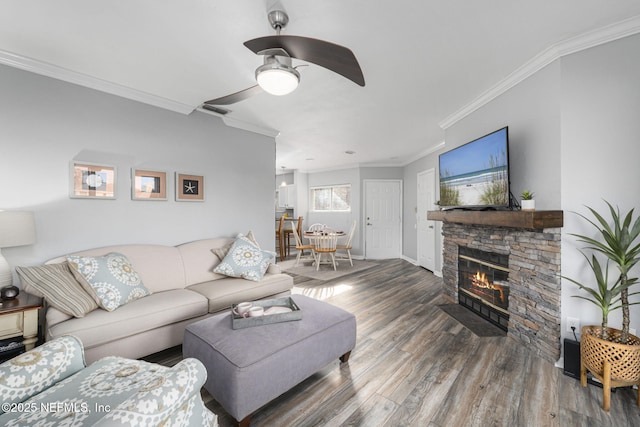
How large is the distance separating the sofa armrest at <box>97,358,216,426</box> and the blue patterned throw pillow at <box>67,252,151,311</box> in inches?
59.9

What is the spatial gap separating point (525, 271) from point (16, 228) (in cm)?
413

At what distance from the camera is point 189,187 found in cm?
324

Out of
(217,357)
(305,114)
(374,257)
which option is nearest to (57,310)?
(217,357)

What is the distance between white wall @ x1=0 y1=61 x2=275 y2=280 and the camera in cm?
221

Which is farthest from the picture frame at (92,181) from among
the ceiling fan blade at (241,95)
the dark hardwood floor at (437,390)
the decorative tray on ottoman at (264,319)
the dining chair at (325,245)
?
the dining chair at (325,245)

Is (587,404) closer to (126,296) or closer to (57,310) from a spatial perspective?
(126,296)

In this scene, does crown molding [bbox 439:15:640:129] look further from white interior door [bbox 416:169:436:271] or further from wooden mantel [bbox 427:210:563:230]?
white interior door [bbox 416:169:436:271]

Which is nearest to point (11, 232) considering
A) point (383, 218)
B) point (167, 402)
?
point (167, 402)

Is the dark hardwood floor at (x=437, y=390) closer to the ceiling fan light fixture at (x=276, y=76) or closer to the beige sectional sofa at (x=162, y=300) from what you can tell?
the beige sectional sofa at (x=162, y=300)

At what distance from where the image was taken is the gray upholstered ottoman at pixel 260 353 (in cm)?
145

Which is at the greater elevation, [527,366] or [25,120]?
[25,120]

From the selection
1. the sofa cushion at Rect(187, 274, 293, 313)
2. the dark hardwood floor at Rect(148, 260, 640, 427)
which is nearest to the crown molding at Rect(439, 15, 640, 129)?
the dark hardwood floor at Rect(148, 260, 640, 427)

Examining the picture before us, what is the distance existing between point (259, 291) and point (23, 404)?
6.31 ft

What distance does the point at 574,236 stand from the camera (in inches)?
80.2
